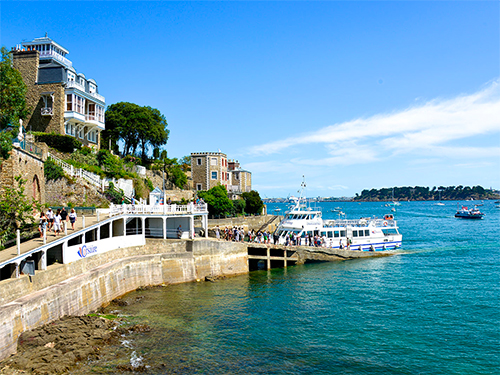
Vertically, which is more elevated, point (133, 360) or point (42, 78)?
point (42, 78)

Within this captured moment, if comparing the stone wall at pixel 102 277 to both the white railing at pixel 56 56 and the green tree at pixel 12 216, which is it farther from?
the white railing at pixel 56 56

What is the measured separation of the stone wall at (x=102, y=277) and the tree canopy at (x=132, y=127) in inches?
1226

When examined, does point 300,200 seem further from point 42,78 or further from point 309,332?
point 42,78

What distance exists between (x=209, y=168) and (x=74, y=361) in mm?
48776

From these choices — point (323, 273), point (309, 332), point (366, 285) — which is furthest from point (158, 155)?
point (309, 332)

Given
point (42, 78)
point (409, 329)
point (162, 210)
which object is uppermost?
point (42, 78)

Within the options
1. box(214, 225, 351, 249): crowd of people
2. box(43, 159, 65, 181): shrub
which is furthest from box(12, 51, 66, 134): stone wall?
box(214, 225, 351, 249): crowd of people

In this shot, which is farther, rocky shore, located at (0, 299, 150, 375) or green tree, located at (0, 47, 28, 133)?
green tree, located at (0, 47, 28, 133)

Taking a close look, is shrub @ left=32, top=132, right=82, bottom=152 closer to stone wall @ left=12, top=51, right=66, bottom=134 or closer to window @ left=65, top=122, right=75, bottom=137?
stone wall @ left=12, top=51, right=66, bottom=134

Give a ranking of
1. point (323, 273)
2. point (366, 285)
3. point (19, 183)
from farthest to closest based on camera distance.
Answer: point (323, 273) → point (366, 285) → point (19, 183)

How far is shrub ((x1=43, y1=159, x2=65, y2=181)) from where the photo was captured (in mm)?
33647

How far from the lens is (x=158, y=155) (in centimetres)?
5928

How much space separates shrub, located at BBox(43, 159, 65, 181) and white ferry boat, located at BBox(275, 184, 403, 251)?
68.4ft

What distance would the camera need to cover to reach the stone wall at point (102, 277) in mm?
15305
